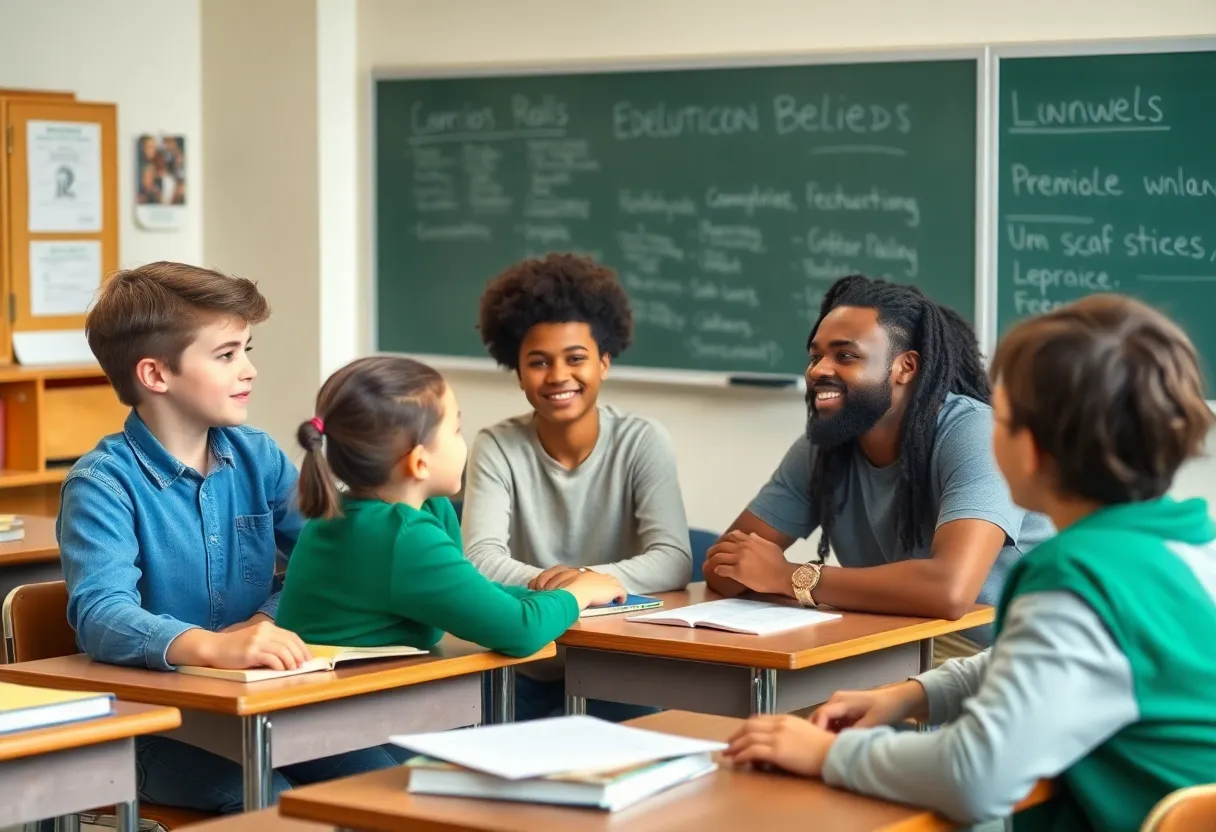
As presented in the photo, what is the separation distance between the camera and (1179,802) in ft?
5.26

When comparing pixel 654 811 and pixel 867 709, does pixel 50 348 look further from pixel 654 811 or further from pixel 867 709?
pixel 654 811

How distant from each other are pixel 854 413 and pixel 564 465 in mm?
700

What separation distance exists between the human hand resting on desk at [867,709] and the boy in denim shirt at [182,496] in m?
0.96

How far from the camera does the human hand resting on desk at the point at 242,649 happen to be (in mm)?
2383

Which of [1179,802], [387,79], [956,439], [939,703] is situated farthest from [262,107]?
[1179,802]

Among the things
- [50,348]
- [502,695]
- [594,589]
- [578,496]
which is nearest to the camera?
[502,695]

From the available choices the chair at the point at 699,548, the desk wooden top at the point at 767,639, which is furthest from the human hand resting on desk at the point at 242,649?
the chair at the point at 699,548

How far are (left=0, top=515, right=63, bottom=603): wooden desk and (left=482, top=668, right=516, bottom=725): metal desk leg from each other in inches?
50.0

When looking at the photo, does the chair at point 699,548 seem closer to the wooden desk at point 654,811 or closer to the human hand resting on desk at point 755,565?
the human hand resting on desk at point 755,565

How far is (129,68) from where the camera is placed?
6281 mm

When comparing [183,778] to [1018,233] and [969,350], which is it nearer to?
[969,350]

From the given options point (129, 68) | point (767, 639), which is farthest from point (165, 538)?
point (129, 68)

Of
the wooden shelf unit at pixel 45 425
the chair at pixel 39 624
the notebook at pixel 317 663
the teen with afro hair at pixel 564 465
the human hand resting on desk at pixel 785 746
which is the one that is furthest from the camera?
the wooden shelf unit at pixel 45 425

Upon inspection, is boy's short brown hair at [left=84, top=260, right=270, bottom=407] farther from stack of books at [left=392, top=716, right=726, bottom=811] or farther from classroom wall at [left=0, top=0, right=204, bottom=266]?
classroom wall at [left=0, top=0, right=204, bottom=266]
